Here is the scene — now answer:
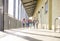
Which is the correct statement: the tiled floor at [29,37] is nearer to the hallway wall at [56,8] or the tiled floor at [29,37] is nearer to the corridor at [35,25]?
the corridor at [35,25]

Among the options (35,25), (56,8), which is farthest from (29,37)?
(35,25)

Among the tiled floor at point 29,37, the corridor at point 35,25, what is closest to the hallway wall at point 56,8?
the corridor at point 35,25

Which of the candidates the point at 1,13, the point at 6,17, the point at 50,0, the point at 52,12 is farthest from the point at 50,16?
the point at 1,13

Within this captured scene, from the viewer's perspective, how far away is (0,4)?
21.5 ft

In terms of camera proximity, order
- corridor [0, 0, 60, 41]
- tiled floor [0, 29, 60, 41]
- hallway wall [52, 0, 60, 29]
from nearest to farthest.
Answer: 1. tiled floor [0, 29, 60, 41]
2. corridor [0, 0, 60, 41]
3. hallway wall [52, 0, 60, 29]

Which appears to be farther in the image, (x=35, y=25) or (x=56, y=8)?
(x=35, y=25)

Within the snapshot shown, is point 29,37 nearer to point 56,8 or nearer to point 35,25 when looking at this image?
point 56,8

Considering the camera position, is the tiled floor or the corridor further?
the corridor

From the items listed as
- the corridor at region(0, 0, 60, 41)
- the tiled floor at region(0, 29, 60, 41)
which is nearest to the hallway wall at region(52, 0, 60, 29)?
the corridor at region(0, 0, 60, 41)

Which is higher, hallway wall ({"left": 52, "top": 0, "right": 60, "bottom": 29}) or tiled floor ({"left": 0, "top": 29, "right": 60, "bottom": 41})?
hallway wall ({"left": 52, "top": 0, "right": 60, "bottom": 29})

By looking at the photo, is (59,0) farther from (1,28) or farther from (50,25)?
(1,28)

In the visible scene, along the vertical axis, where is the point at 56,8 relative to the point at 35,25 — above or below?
above

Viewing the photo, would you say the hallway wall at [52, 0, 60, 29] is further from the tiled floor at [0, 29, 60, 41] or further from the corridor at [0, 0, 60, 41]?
the tiled floor at [0, 29, 60, 41]

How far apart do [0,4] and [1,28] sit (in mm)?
996
